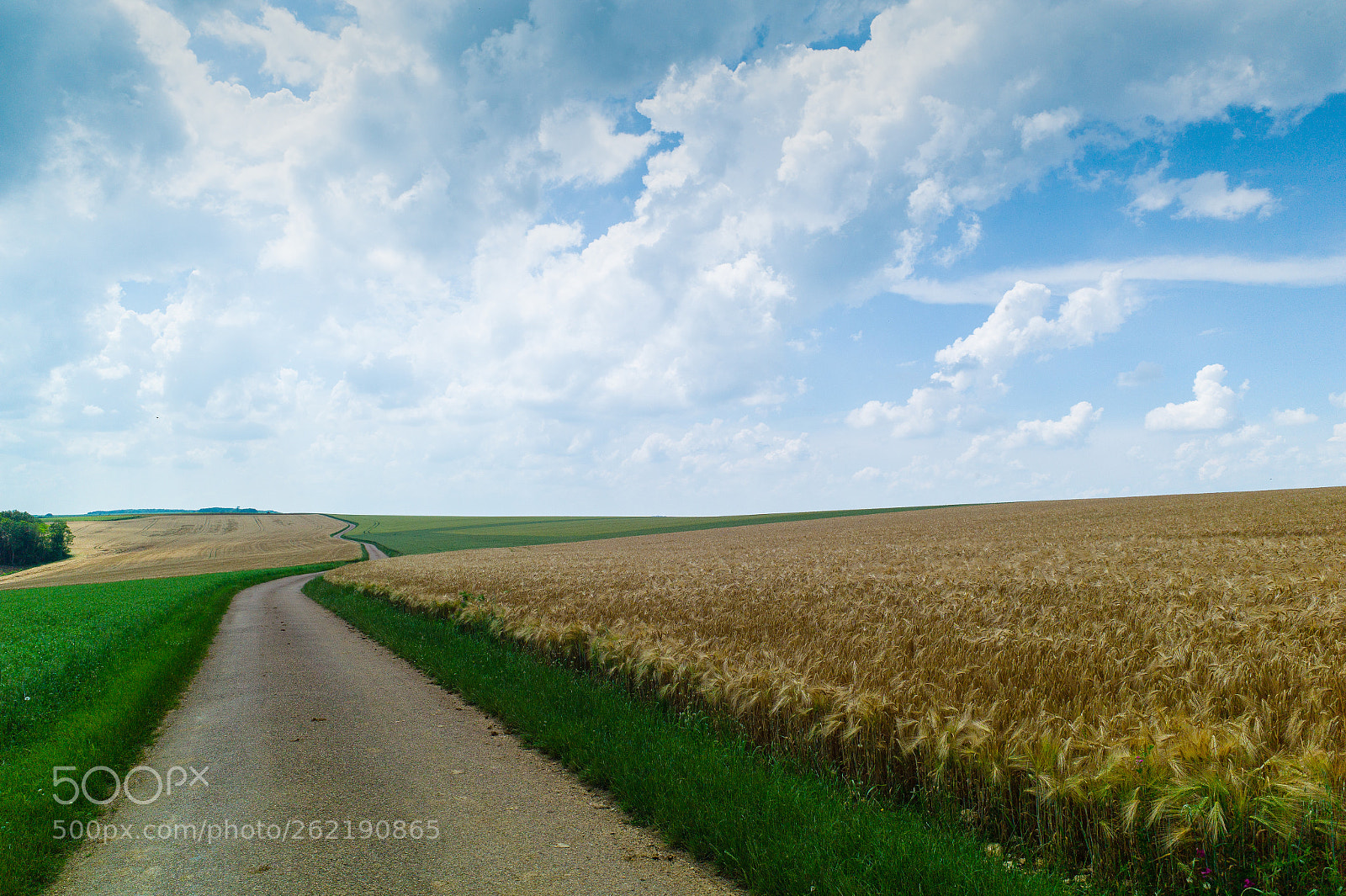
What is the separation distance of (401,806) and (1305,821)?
6715mm

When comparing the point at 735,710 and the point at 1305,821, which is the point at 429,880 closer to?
the point at 735,710

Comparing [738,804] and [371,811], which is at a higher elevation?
[738,804]

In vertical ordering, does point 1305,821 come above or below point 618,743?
above

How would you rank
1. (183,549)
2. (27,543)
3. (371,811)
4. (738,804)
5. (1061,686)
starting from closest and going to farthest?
(738,804), (371,811), (1061,686), (183,549), (27,543)

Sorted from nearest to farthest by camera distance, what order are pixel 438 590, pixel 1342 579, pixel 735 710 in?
pixel 735 710 < pixel 1342 579 < pixel 438 590

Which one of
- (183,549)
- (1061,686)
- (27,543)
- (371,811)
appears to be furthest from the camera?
(27,543)

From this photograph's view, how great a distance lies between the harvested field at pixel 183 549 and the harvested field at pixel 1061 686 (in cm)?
6081

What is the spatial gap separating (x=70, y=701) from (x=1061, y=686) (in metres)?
13.9

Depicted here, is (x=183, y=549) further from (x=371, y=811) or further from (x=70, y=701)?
(x=371, y=811)

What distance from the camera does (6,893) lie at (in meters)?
4.44

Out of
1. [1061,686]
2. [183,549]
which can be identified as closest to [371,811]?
[1061,686]

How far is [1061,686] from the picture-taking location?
6.25 metres

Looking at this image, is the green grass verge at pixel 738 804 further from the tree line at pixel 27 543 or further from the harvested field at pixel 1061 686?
the tree line at pixel 27 543

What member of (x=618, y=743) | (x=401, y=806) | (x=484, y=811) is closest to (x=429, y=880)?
(x=484, y=811)
